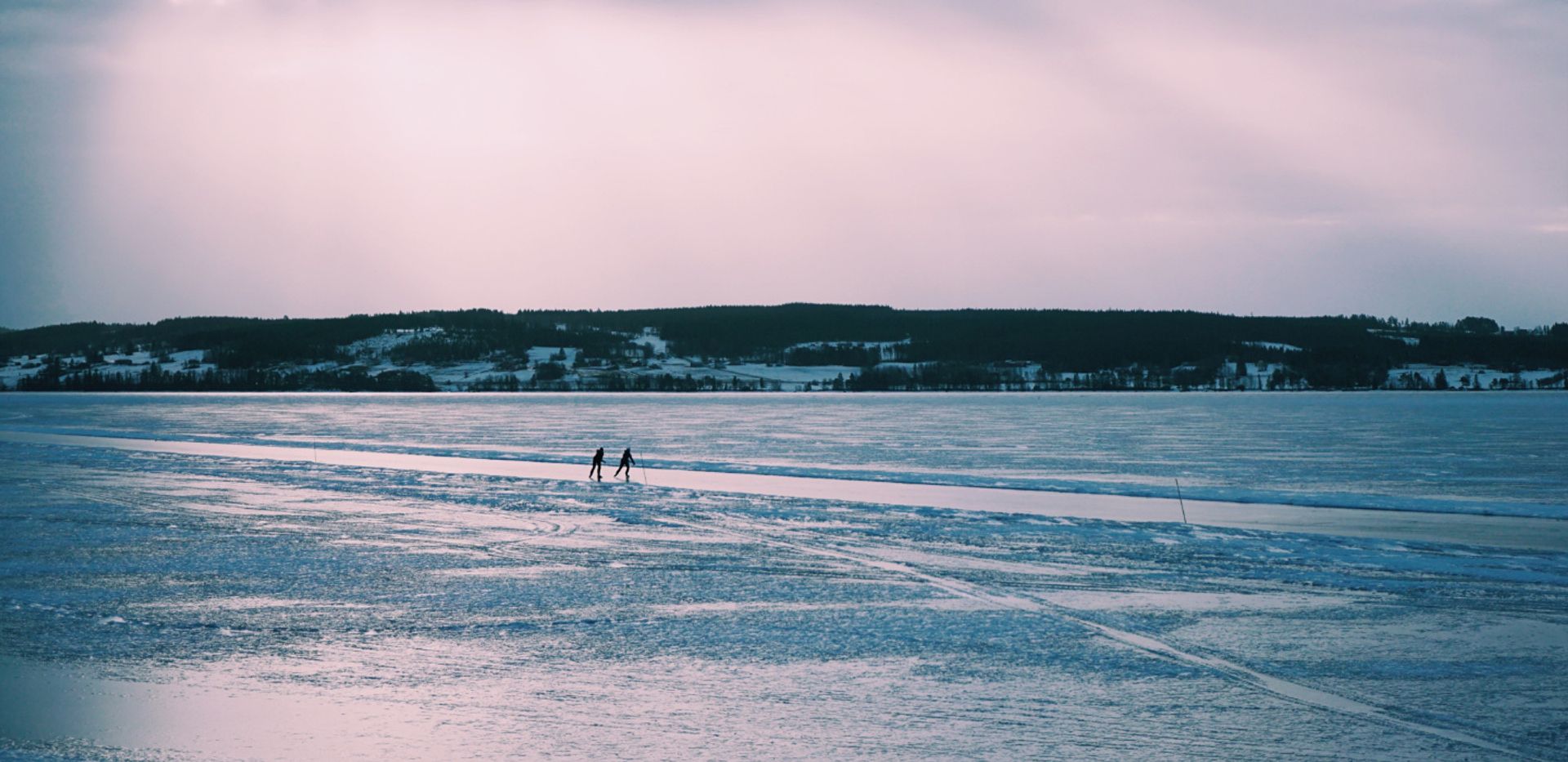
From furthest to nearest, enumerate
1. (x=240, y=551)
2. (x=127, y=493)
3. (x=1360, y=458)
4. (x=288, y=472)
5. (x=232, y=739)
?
(x=1360, y=458), (x=288, y=472), (x=127, y=493), (x=240, y=551), (x=232, y=739)

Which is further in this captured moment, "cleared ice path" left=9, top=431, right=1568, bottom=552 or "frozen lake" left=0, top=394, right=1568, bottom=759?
"cleared ice path" left=9, top=431, right=1568, bottom=552

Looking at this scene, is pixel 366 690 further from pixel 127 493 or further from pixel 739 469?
pixel 739 469

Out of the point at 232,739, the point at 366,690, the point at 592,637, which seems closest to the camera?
the point at 232,739

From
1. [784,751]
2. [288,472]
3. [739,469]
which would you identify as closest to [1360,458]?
[739,469]

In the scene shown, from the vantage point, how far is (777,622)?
1277 cm

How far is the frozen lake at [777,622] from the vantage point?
28.5 ft

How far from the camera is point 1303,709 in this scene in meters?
9.12

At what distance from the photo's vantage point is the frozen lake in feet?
28.5

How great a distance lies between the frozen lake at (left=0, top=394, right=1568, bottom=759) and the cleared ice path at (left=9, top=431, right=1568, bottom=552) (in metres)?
0.23

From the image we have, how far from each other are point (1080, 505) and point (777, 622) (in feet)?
50.0

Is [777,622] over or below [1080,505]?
over

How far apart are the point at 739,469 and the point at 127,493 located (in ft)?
54.4

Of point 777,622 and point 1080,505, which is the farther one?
point 1080,505

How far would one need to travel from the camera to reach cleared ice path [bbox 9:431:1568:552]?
2106 cm
